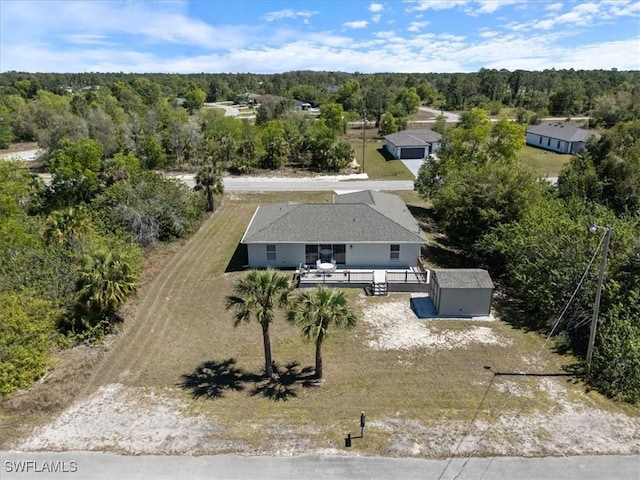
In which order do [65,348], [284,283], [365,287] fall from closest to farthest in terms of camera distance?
[284,283], [65,348], [365,287]

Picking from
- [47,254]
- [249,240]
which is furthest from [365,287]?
[47,254]

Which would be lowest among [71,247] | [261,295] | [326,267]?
[326,267]

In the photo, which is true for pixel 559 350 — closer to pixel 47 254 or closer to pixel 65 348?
pixel 65 348

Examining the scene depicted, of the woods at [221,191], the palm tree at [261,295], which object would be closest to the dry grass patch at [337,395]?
the woods at [221,191]

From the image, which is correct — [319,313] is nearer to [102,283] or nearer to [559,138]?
[102,283]

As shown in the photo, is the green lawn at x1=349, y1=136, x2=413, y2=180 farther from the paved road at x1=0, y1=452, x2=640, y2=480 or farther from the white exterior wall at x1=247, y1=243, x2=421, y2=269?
the paved road at x1=0, y1=452, x2=640, y2=480

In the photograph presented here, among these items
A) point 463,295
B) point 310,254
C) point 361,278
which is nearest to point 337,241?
point 310,254

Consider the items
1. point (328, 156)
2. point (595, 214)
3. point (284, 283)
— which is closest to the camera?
point (284, 283)
